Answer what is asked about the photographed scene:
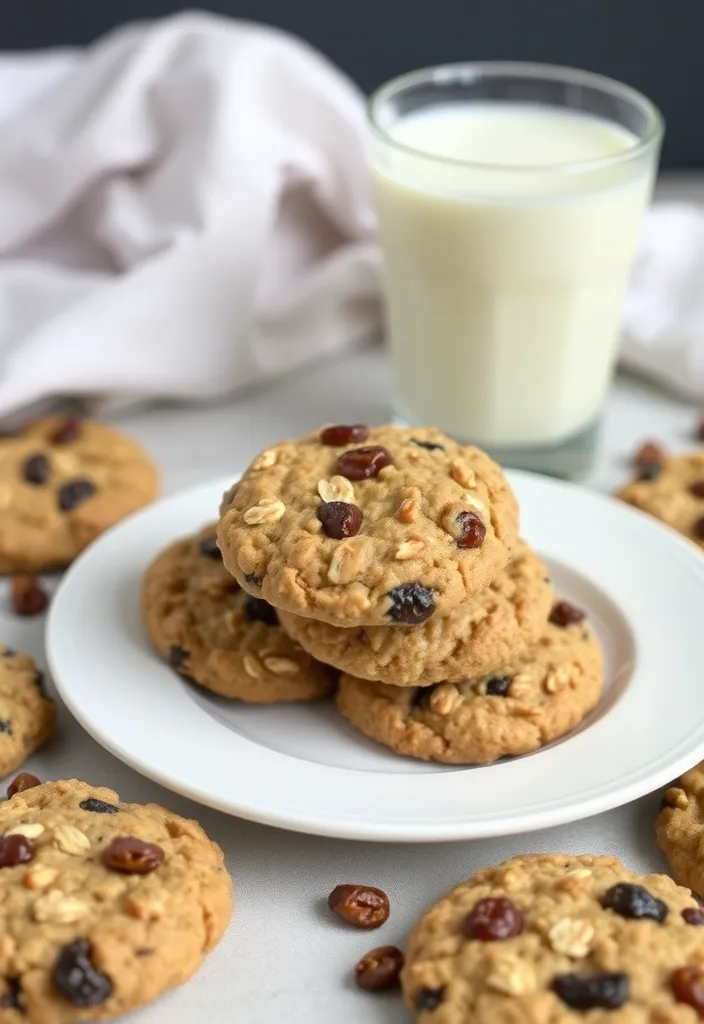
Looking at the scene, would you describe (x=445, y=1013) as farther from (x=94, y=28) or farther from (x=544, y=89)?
(x=94, y=28)

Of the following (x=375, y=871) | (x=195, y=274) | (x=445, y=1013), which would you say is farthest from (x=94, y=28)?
(x=445, y=1013)

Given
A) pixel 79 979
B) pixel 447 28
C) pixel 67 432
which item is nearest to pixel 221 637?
pixel 79 979

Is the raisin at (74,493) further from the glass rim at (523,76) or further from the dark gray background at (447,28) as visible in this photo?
the dark gray background at (447,28)

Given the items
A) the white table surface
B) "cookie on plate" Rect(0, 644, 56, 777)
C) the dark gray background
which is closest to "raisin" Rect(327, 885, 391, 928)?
the white table surface

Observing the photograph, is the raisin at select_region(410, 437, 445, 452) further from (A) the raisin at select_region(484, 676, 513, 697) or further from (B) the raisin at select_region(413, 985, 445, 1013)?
(B) the raisin at select_region(413, 985, 445, 1013)

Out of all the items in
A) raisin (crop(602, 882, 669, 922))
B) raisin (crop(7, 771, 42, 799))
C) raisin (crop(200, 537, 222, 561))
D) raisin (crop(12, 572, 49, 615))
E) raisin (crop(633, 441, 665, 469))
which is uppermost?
raisin (crop(602, 882, 669, 922))

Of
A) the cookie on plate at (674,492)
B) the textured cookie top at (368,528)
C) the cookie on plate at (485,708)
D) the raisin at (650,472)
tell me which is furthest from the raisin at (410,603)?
the raisin at (650,472)
